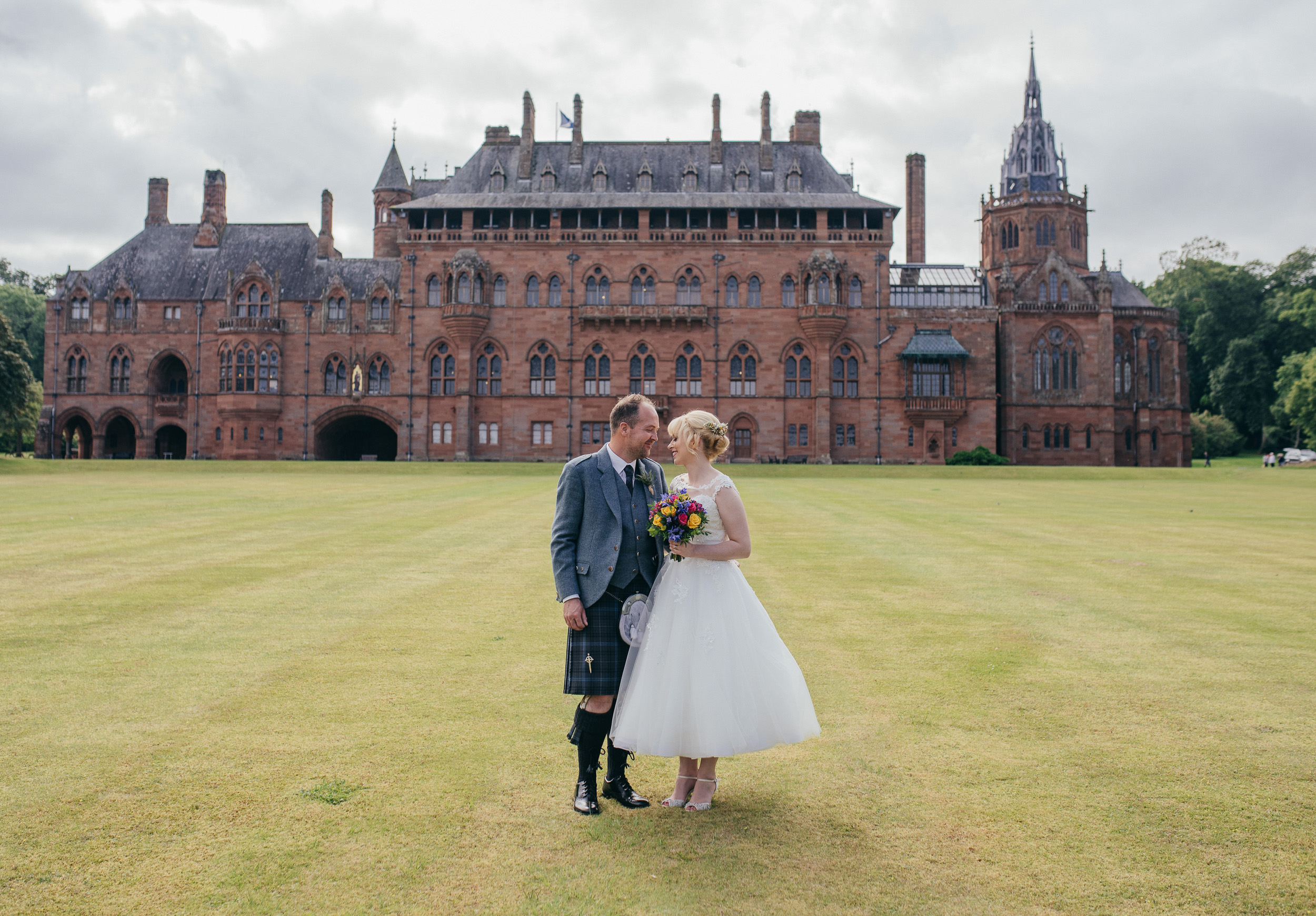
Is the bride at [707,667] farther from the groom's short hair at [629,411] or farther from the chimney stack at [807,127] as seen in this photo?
the chimney stack at [807,127]

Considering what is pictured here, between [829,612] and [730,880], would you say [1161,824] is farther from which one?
[829,612]

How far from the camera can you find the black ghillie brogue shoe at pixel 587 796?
499 centimetres

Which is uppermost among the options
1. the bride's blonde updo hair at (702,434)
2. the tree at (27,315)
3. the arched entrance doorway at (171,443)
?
the tree at (27,315)

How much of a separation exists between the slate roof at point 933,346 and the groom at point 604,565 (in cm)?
5284

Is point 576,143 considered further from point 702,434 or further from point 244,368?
point 702,434

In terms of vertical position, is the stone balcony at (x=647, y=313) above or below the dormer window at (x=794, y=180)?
below

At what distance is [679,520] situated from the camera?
4.99m

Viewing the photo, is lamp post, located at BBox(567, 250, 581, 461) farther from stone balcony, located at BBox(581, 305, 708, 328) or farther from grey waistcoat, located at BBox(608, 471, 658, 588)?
grey waistcoat, located at BBox(608, 471, 658, 588)

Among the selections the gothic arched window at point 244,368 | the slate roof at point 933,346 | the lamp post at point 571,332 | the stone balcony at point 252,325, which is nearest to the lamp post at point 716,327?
the lamp post at point 571,332

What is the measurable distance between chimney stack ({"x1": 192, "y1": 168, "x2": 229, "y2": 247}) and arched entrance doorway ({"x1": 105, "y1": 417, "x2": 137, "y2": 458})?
43.6ft

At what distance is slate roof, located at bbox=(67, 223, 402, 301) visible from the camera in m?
59.3

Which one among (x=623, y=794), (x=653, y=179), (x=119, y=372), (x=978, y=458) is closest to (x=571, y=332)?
(x=653, y=179)

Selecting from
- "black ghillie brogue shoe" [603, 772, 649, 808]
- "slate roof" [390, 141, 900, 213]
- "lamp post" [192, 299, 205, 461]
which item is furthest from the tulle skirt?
"lamp post" [192, 299, 205, 461]

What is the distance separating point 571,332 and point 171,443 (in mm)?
29191
